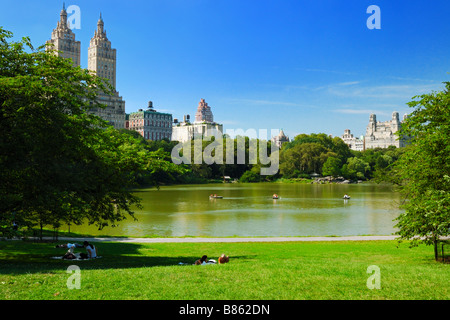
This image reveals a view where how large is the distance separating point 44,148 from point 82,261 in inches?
179

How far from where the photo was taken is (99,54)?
185750 mm

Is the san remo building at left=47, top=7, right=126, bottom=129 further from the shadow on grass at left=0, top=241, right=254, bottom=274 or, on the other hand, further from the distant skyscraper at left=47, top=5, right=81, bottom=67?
the shadow on grass at left=0, top=241, right=254, bottom=274

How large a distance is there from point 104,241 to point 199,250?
5917 millimetres

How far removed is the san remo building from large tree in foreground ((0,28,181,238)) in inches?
6423

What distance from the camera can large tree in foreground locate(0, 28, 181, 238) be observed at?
12.3 meters

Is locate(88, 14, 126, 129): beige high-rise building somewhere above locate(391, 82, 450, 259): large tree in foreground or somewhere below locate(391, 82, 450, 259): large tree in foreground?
above

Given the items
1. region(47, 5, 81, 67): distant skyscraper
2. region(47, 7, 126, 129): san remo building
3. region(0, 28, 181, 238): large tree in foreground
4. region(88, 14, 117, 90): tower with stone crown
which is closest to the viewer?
region(0, 28, 181, 238): large tree in foreground

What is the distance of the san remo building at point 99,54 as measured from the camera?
177363mm

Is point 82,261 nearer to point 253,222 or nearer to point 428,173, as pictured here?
point 428,173
